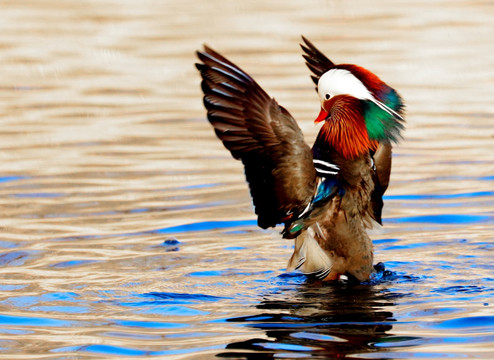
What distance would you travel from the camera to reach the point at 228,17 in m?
19.3

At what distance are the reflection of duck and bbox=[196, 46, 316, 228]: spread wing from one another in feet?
2.67

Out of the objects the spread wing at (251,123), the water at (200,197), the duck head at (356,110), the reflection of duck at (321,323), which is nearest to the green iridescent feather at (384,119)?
the duck head at (356,110)

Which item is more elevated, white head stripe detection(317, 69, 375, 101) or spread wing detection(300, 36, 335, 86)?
spread wing detection(300, 36, 335, 86)

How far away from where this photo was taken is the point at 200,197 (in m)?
10.2

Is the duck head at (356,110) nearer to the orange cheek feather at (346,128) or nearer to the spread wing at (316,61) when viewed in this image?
the orange cheek feather at (346,128)

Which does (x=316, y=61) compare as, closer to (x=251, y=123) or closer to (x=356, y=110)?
(x=356, y=110)

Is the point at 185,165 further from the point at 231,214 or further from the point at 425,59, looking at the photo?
the point at 425,59

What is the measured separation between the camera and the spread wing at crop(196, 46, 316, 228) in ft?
22.9

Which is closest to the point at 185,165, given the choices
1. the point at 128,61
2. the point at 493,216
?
the point at 493,216

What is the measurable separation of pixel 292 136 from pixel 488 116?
6.58 metres

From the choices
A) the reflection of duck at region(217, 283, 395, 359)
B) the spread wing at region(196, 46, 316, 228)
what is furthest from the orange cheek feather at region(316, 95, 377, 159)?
the reflection of duck at region(217, 283, 395, 359)

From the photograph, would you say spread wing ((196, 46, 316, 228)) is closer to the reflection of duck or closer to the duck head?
the duck head

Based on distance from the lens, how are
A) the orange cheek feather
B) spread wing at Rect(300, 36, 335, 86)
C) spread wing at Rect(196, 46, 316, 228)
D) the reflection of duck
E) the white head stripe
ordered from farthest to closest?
spread wing at Rect(300, 36, 335, 86) → the orange cheek feather → the white head stripe → spread wing at Rect(196, 46, 316, 228) → the reflection of duck

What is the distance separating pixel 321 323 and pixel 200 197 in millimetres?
3734
